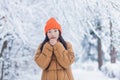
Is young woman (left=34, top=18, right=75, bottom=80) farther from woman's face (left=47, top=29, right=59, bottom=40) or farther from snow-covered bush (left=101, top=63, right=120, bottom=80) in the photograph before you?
snow-covered bush (left=101, top=63, right=120, bottom=80)

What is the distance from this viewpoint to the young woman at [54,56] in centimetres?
454

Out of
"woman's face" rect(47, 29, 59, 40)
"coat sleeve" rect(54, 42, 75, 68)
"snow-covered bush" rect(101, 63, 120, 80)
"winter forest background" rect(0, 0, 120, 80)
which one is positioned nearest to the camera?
"coat sleeve" rect(54, 42, 75, 68)

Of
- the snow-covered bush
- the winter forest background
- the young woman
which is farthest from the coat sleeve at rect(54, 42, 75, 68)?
the snow-covered bush

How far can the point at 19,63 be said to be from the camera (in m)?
10.6

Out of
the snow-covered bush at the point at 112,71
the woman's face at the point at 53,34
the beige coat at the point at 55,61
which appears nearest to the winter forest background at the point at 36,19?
the woman's face at the point at 53,34

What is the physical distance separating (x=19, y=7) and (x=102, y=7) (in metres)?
1.57

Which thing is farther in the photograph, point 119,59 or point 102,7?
point 119,59

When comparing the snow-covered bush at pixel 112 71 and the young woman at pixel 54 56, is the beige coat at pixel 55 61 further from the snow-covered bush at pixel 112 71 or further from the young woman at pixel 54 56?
the snow-covered bush at pixel 112 71

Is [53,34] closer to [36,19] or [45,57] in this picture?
[45,57]

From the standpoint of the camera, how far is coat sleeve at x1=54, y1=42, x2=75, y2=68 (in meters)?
4.51

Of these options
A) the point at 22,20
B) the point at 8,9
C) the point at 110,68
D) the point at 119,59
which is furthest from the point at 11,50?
the point at 119,59

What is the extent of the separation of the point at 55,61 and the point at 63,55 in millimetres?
160

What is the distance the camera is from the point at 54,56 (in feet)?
15.2

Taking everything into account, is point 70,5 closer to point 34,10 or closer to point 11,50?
point 34,10
